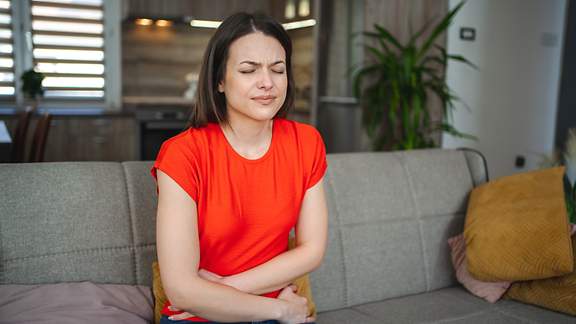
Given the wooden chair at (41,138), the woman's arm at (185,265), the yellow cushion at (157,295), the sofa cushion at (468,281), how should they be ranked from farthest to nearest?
the wooden chair at (41,138), the sofa cushion at (468,281), the yellow cushion at (157,295), the woman's arm at (185,265)

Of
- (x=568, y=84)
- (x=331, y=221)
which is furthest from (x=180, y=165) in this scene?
(x=568, y=84)

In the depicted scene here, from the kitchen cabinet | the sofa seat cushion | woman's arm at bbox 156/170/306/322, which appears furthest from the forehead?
the kitchen cabinet

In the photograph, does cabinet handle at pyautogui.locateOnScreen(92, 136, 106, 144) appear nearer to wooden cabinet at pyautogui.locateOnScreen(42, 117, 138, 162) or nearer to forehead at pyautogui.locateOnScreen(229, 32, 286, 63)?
wooden cabinet at pyautogui.locateOnScreen(42, 117, 138, 162)

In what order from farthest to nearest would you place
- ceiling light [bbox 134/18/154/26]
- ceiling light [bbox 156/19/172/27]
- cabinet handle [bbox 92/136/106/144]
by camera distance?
ceiling light [bbox 156/19/172/27]
ceiling light [bbox 134/18/154/26]
cabinet handle [bbox 92/136/106/144]

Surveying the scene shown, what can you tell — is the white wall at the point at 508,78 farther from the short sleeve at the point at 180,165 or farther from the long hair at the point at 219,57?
the short sleeve at the point at 180,165

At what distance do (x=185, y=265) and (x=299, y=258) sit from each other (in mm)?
312

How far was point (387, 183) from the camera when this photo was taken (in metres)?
2.09

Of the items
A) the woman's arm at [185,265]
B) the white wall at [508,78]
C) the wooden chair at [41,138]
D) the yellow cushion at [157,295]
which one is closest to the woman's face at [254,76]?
the woman's arm at [185,265]

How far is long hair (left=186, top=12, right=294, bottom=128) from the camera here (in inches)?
55.1

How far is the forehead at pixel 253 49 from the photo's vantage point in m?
1.39

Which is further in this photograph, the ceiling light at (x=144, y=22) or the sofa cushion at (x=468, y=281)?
the ceiling light at (x=144, y=22)

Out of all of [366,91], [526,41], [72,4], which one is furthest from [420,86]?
[72,4]

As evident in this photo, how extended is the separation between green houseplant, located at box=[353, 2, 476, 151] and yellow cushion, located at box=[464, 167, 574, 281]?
1963 millimetres

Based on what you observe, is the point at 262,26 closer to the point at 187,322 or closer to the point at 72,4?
the point at 187,322
